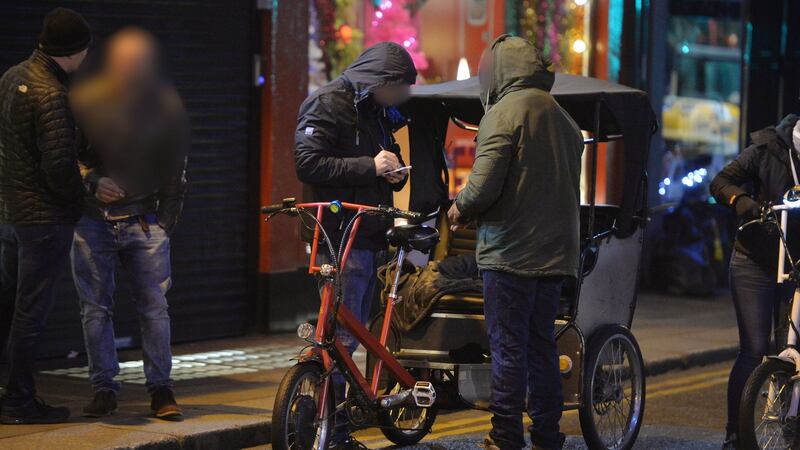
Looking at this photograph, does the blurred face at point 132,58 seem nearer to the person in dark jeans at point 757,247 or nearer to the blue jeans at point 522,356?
the blue jeans at point 522,356

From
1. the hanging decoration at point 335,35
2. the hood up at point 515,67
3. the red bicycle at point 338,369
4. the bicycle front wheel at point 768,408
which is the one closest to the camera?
the red bicycle at point 338,369

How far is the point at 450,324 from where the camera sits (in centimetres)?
741

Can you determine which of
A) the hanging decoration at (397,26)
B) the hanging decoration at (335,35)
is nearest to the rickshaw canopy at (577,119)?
the hanging decoration at (335,35)

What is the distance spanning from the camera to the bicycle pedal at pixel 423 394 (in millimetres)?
6910

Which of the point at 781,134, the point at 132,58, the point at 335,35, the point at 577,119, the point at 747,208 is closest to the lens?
the point at 747,208

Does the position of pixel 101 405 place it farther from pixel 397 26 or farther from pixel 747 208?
pixel 397 26

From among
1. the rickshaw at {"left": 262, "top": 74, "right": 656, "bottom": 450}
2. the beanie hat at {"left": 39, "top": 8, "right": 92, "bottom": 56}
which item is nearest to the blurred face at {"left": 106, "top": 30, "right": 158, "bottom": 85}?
the beanie hat at {"left": 39, "top": 8, "right": 92, "bottom": 56}

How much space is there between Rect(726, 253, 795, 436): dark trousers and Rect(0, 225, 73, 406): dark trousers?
3461 millimetres

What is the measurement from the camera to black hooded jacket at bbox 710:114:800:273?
7.20 m

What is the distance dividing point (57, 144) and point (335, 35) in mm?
5107

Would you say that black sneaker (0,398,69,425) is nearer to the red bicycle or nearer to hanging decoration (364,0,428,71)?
the red bicycle

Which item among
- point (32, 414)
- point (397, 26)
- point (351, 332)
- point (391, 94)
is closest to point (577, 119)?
point (391, 94)

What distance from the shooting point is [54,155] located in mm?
6930

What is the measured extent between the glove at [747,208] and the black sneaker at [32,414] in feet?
11.9
